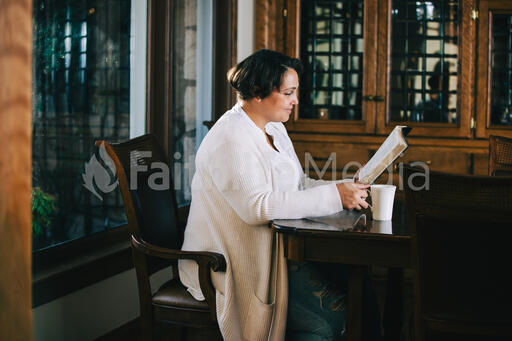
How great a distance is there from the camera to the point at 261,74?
196 centimetres

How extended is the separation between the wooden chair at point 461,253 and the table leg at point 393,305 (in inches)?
23.4

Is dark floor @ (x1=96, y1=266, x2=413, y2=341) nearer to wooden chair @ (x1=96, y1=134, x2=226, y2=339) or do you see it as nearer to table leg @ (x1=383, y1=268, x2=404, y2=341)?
table leg @ (x1=383, y1=268, x2=404, y2=341)

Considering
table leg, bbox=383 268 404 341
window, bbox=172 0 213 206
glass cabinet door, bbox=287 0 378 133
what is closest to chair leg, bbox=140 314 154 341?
table leg, bbox=383 268 404 341

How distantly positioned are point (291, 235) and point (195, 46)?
191 cm

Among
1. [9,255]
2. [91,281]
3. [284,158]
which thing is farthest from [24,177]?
[91,281]

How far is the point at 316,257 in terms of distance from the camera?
1652 mm

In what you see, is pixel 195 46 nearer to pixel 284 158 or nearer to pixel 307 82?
pixel 307 82

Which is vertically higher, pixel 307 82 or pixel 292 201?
pixel 307 82

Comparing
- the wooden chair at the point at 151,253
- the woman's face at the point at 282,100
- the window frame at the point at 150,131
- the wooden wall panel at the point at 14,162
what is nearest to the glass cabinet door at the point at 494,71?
the window frame at the point at 150,131

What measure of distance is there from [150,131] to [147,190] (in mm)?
828

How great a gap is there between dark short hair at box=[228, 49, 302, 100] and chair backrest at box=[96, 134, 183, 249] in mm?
399

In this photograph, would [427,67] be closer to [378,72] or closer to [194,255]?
[378,72]

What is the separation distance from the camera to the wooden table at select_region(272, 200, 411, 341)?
5.25ft

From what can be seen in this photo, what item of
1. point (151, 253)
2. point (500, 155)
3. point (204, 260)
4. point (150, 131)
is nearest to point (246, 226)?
point (204, 260)
